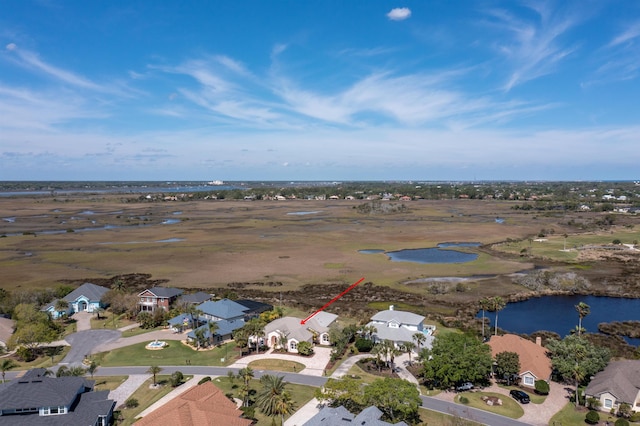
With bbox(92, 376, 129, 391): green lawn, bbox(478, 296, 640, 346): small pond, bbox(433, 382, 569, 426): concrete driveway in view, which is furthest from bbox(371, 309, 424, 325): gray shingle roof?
bbox(92, 376, 129, 391): green lawn

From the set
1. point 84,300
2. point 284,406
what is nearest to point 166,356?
point 284,406

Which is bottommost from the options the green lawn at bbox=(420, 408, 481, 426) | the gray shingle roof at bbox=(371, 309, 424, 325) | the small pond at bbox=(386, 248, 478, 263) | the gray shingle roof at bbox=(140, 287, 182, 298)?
the small pond at bbox=(386, 248, 478, 263)

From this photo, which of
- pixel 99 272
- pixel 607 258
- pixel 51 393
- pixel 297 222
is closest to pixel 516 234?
pixel 607 258

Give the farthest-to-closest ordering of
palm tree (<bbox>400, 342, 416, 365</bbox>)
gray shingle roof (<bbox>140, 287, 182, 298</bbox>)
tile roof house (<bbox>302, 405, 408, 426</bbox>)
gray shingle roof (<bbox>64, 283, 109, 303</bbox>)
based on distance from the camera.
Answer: gray shingle roof (<bbox>64, 283, 109, 303</bbox>)
gray shingle roof (<bbox>140, 287, 182, 298</bbox>)
palm tree (<bbox>400, 342, 416, 365</bbox>)
tile roof house (<bbox>302, 405, 408, 426</bbox>)

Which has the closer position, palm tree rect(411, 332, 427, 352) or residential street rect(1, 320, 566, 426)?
residential street rect(1, 320, 566, 426)

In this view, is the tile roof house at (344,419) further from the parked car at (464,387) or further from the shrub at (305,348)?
the shrub at (305,348)

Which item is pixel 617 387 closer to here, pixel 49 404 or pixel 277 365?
pixel 277 365

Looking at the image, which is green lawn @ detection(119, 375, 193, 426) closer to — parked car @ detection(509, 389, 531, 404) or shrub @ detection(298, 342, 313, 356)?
shrub @ detection(298, 342, 313, 356)

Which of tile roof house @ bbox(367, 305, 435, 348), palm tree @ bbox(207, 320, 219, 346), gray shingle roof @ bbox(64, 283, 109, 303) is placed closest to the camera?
palm tree @ bbox(207, 320, 219, 346)
